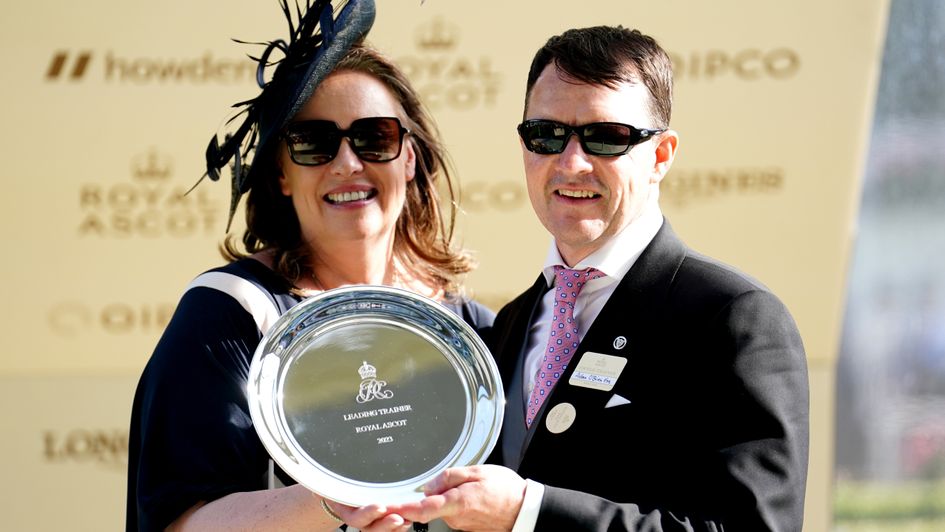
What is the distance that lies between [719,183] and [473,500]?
8.95ft

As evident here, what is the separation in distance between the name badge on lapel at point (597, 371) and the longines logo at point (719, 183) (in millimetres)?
2208

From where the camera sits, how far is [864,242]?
859 centimetres

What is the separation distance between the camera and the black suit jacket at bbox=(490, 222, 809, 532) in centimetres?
241

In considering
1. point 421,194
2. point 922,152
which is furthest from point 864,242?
point 421,194

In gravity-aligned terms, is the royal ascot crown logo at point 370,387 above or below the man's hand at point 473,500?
above

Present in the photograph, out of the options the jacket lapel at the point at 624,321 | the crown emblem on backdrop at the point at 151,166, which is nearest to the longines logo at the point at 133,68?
the crown emblem on backdrop at the point at 151,166

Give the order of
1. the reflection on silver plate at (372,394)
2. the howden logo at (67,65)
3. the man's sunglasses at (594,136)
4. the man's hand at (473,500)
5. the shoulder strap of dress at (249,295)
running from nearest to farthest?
the man's hand at (473,500) < the reflection on silver plate at (372,394) < the man's sunglasses at (594,136) < the shoulder strap of dress at (249,295) < the howden logo at (67,65)

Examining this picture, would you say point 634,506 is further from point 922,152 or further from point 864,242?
point 864,242

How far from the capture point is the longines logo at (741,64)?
4.67 m

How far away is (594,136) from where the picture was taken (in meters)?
2.71

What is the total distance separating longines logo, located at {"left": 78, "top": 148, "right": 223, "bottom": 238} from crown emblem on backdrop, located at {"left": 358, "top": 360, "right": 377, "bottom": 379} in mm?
2168

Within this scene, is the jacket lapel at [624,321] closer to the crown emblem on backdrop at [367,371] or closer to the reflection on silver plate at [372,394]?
the reflection on silver plate at [372,394]

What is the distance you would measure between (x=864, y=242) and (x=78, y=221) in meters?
6.01

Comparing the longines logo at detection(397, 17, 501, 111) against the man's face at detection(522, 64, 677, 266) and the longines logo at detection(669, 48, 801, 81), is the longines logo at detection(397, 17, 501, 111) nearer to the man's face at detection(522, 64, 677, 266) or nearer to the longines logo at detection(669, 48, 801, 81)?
the longines logo at detection(669, 48, 801, 81)
